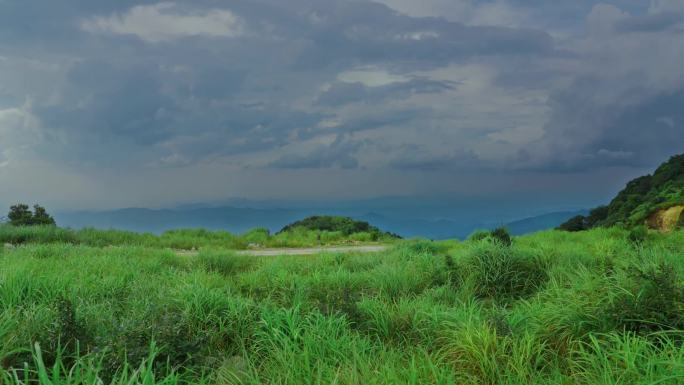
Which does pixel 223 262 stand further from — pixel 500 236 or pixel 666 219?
pixel 666 219

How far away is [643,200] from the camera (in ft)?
63.9

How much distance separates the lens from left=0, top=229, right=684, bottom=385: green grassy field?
4.03m

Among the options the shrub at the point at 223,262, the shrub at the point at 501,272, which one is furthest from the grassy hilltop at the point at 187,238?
the shrub at the point at 501,272

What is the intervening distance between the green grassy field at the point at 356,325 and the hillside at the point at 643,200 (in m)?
8.78

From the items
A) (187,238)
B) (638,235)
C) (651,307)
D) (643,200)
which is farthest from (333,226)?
(651,307)

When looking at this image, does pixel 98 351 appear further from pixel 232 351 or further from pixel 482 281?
pixel 482 281

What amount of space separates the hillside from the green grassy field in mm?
8784

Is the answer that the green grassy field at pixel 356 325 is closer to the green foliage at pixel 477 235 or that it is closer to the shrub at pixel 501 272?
the shrub at pixel 501 272

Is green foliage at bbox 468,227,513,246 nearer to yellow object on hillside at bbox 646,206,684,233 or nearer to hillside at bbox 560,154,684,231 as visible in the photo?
yellow object on hillside at bbox 646,206,684,233

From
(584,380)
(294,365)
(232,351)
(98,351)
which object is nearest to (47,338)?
(98,351)

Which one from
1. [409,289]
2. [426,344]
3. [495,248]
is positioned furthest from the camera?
[495,248]

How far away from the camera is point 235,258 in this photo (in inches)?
381

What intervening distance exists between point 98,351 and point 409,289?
417 centimetres

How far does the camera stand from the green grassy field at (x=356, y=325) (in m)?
4.03
